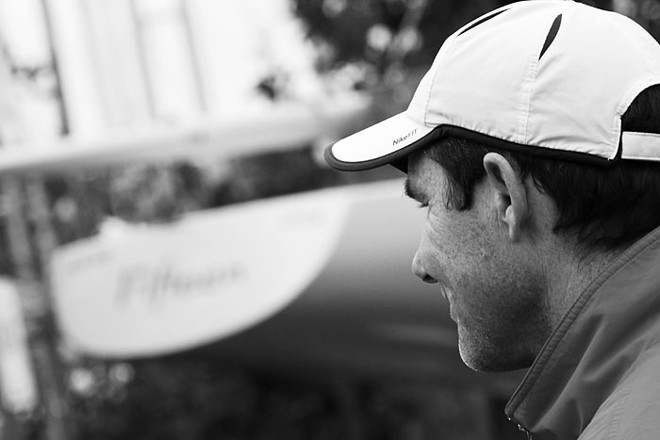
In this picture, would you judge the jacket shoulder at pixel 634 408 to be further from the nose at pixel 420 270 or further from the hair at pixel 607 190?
the nose at pixel 420 270

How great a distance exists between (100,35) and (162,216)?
127 centimetres

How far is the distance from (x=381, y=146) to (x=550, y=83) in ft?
0.82

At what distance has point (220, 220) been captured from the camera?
5543 mm

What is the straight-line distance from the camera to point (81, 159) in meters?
5.96

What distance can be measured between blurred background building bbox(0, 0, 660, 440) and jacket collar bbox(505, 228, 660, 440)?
11.3ft

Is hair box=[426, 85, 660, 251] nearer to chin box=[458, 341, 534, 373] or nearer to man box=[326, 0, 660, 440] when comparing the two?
man box=[326, 0, 660, 440]

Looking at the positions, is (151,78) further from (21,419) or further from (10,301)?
(21,419)

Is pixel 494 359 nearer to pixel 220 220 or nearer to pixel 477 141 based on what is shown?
pixel 477 141

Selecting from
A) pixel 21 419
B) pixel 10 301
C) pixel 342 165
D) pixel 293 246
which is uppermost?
pixel 342 165

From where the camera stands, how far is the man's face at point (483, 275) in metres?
1.37

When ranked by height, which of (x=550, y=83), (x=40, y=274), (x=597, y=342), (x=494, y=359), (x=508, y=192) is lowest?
(x=40, y=274)

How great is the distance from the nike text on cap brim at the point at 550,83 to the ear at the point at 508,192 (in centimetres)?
2

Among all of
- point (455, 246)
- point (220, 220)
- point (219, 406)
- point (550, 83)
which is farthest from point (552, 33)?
point (219, 406)

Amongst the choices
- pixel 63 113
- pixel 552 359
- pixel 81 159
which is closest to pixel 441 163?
pixel 552 359
